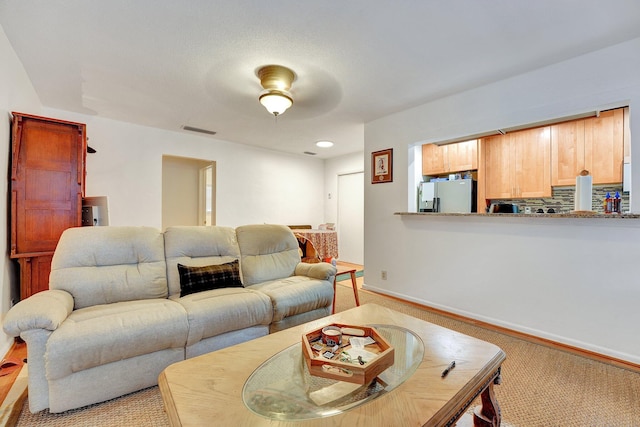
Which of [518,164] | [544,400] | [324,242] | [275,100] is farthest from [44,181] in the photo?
[518,164]

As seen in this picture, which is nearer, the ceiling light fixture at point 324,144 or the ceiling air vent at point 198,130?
the ceiling air vent at point 198,130

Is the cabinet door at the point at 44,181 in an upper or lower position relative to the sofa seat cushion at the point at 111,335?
upper

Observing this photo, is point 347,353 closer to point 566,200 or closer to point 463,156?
point 463,156

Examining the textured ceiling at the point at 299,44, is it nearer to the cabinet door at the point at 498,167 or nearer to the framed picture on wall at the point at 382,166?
the framed picture on wall at the point at 382,166


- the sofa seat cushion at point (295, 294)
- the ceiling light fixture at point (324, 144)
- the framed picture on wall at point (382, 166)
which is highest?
the ceiling light fixture at point (324, 144)

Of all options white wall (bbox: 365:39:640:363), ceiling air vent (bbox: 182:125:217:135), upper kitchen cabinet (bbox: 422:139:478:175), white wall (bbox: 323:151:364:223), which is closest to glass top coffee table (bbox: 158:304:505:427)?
A: white wall (bbox: 365:39:640:363)

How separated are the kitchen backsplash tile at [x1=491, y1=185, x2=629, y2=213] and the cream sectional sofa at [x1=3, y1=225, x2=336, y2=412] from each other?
3.15 metres

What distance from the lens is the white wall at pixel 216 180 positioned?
392cm

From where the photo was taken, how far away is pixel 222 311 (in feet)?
6.48

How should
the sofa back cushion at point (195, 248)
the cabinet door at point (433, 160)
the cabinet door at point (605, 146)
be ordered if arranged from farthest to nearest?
the cabinet door at point (433, 160) < the cabinet door at point (605, 146) < the sofa back cushion at point (195, 248)

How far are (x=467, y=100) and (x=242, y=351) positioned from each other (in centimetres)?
306

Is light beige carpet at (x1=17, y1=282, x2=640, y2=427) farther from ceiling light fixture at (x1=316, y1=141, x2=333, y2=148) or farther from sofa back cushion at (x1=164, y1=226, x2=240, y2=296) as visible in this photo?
ceiling light fixture at (x1=316, y1=141, x2=333, y2=148)

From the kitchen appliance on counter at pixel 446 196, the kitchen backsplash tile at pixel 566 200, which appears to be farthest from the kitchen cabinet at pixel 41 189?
the kitchen backsplash tile at pixel 566 200

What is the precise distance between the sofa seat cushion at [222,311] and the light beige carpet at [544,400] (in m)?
0.43
